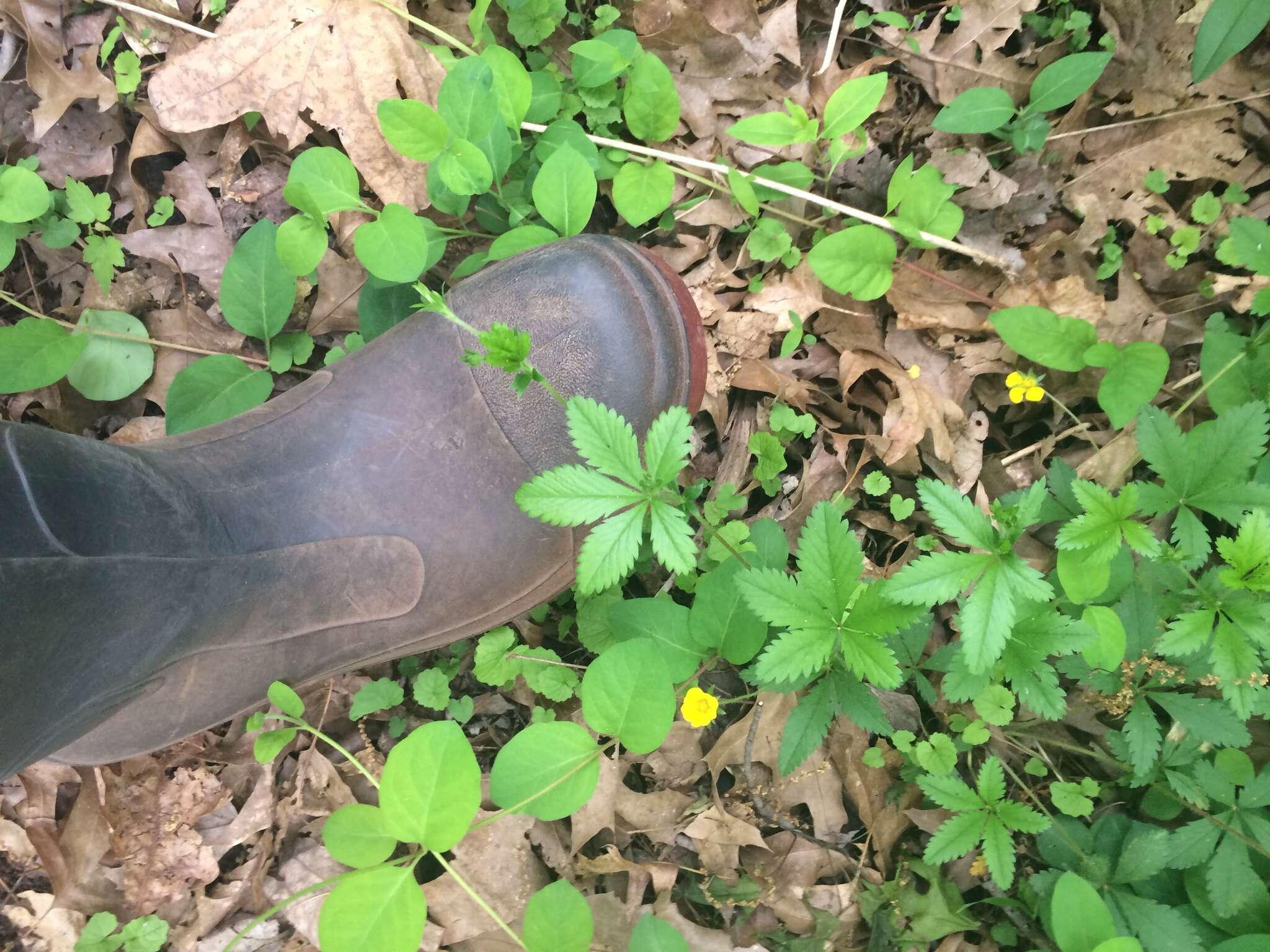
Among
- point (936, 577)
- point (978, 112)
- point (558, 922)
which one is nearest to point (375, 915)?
point (558, 922)

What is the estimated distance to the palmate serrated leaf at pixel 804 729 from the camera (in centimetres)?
132

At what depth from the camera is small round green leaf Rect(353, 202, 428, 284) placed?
4.78 feet

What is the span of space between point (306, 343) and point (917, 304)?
131 cm

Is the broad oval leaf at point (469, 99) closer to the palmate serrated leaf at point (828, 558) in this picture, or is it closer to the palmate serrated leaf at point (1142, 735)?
the palmate serrated leaf at point (828, 558)

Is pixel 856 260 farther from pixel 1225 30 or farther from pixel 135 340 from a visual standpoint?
pixel 135 340

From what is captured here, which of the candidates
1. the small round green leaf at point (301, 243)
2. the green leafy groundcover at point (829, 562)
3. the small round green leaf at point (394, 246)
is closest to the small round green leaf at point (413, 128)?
the green leafy groundcover at point (829, 562)

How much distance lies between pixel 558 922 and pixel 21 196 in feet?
5.79

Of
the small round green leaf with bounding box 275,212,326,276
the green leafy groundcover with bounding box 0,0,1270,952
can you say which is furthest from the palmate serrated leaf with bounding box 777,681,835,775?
the small round green leaf with bounding box 275,212,326,276

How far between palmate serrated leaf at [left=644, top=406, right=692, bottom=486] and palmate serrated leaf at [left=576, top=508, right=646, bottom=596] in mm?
57

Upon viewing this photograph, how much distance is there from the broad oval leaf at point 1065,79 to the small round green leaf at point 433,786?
64.4 inches

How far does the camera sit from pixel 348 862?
4.16 feet

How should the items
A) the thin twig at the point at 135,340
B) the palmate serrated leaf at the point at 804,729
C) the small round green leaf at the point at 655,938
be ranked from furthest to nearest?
the thin twig at the point at 135,340 → the palmate serrated leaf at the point at 804,729 → the small round green leaf at the point at 655,938

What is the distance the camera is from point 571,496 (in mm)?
1135

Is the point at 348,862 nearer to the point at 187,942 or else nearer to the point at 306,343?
the point at 187,942
